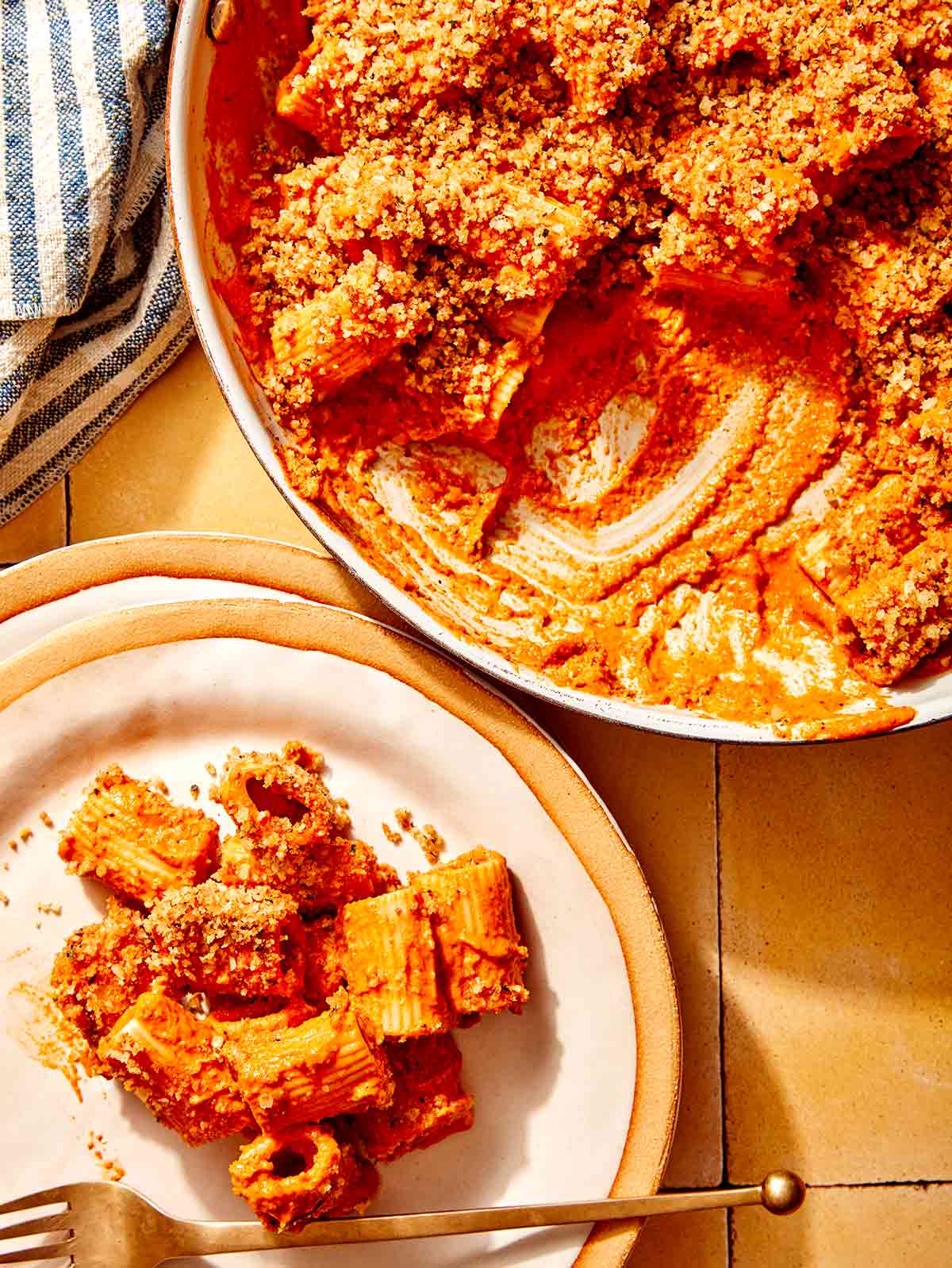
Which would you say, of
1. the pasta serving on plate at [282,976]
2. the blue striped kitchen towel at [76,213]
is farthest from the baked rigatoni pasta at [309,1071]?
the blue striped kitchen towel at [76,213]

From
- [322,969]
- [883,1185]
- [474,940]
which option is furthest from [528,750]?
[883,1185]

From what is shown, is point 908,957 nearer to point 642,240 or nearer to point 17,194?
point 642,240

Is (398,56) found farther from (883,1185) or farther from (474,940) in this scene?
(883,1185)

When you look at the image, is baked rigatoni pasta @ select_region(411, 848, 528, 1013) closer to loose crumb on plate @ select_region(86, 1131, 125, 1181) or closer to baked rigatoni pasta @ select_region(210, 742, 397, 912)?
baked rigatoni pasta @ select_region(210, 742, 397, 912)

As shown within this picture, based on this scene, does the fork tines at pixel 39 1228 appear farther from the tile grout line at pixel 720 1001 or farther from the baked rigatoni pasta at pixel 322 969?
the tile grout line at pixel 720 1001

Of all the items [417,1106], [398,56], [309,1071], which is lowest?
[417,1106]

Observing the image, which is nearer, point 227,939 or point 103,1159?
point 227,939
